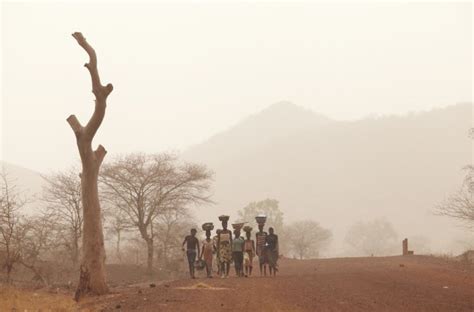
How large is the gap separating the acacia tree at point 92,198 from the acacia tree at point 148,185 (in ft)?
66.7

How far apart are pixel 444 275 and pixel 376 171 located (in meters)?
173

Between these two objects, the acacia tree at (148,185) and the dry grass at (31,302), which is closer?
the dry grass at (31,302)

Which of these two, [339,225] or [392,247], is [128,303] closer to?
[392,247]

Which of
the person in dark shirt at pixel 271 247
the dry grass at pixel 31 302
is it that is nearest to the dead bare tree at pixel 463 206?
the person in dark shirt at pixel 271 247

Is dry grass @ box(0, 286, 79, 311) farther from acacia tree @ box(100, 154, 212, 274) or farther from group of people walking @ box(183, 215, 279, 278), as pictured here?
acacia tree @ box(100, 154, 212, 274)

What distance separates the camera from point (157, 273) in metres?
36.7

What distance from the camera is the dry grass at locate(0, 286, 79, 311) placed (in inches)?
581

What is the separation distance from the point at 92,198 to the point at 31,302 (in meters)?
3.67

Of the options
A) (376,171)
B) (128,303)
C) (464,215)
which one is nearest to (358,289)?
(128,303)

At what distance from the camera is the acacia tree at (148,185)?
39812 mm

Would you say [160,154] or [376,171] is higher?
[376,171]

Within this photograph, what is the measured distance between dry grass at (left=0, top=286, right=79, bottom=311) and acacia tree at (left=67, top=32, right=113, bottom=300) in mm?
1096

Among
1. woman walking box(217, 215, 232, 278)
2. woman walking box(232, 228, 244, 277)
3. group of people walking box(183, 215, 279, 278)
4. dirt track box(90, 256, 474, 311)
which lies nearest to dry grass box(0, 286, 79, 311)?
dirt track box(90, 256, 474, 311)

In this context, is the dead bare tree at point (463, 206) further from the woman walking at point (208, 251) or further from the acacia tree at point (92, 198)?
the acacia tree at point (92, 198)
